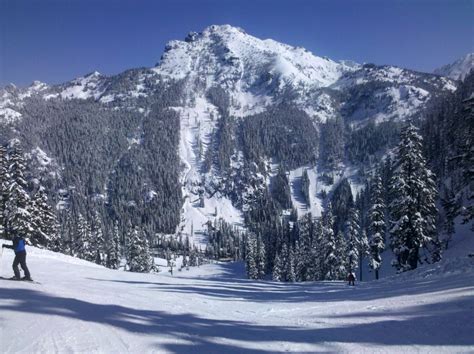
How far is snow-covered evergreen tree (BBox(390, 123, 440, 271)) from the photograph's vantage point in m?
30.0

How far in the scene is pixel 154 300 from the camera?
1455 cm

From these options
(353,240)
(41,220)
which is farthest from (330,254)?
(41,220)

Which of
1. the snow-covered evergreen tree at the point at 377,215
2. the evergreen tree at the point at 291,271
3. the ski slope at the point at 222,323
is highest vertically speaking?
the snow-covered evergreen tree at the point at 377,215

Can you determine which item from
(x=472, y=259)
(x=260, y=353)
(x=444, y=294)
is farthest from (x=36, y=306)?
(x=472, y=259)

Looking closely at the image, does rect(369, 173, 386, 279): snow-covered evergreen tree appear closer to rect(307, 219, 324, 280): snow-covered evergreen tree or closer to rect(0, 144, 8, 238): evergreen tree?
rect(307, 219, 324, 280): snow-covered evergreen tree

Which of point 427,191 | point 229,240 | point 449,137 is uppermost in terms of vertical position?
point 449,137

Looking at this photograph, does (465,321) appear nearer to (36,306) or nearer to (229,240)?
(36,306)

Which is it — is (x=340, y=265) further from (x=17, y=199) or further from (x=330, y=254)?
(x=17, y=199)

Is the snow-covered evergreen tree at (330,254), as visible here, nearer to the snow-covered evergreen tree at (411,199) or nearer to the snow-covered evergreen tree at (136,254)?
the snow-covered evergreen tree at (411,199)

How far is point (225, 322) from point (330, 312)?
3.83 metres

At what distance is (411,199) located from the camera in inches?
1177

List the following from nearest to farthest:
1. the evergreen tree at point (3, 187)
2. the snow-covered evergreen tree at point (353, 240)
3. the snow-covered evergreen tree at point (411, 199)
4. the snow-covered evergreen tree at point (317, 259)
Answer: the snow-covered evergreen tree at point (411, 199) → the evergreen tree at point (3, 187) → the snow-covered evergreen tree at point (353, 240) → the snow-covered evergreen tree at point (317, 259)

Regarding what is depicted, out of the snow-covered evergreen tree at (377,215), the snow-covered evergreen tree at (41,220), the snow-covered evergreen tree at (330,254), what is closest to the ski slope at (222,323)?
the snow-covered evergreen tree at (377,215)

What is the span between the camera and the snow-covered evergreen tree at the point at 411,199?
30.0 m
